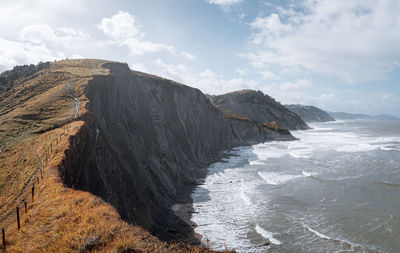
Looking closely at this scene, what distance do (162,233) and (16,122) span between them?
17.6 metres

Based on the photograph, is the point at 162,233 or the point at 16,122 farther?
the point at 16,122

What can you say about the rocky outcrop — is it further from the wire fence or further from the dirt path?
the wire fence

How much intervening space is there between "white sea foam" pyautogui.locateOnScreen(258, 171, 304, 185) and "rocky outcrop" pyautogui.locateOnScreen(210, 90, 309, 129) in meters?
85.0

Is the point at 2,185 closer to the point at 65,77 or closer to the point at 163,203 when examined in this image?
the point at 163,203

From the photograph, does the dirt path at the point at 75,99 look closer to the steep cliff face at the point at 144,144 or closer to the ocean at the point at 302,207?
the steep cliff face at the point at 144,144

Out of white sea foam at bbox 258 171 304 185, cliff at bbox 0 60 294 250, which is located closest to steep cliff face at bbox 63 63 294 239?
cliff at bbox 0 60 294 250

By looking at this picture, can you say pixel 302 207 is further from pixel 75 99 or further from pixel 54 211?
pixel 75 99

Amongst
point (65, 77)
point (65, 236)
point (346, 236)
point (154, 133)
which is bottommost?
point (346, 236)

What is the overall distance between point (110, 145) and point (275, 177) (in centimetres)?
2542

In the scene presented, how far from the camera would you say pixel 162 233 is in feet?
72.1

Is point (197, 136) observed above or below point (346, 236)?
above

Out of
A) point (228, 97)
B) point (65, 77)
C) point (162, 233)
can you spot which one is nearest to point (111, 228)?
point (162, 233)

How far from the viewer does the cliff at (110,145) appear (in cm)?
1386

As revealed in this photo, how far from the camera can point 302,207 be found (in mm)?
27141
